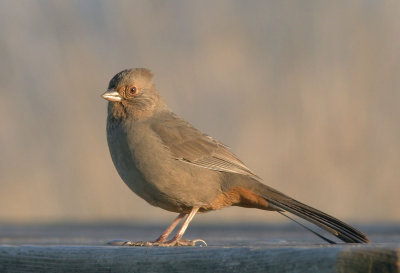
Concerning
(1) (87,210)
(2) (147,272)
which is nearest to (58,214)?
(1) (87,210)

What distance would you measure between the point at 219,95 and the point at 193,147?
16.9 feet

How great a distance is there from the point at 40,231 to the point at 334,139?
14.6 ft

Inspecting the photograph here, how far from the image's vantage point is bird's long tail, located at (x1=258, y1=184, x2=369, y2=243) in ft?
14.8

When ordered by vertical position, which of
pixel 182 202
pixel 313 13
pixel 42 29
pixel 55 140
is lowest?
pixel 182 202

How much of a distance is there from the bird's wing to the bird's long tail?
11.4 inches

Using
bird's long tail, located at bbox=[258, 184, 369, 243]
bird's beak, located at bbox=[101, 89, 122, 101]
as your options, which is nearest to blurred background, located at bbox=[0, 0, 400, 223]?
bird's beak, located at bbox=[101, 89, 122, 101]

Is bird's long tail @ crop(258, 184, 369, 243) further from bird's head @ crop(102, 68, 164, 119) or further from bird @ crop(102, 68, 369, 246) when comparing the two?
bird's head @ crop(102, 68, 164, 119)

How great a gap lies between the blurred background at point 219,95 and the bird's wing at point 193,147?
155 inches

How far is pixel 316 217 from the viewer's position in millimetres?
4734

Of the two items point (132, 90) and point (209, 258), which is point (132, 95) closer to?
point (132, 90)

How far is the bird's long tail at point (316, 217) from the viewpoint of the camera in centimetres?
452

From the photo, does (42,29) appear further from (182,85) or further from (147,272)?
(147,272)

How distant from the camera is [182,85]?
1032 cm

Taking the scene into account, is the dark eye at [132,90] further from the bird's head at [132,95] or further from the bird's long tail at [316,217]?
the bird's long tail at [316,217]
